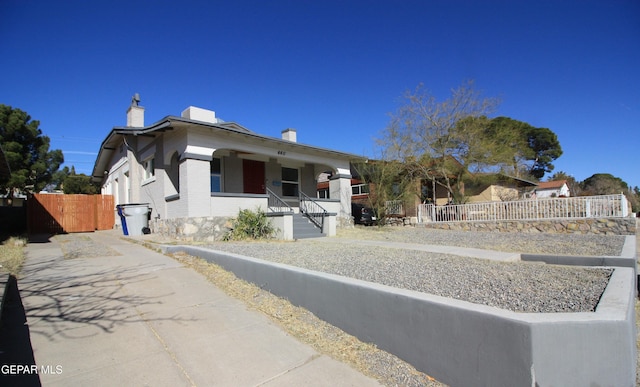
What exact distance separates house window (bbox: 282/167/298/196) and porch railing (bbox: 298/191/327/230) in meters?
0.47

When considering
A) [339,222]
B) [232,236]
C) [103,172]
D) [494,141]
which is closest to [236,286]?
[232,236]

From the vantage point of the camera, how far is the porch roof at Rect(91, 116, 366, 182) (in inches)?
388

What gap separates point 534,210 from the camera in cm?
1404

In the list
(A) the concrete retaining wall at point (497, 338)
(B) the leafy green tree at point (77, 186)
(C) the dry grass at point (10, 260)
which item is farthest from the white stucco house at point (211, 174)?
Result: (B) the leafy green tree at point (77, 186)

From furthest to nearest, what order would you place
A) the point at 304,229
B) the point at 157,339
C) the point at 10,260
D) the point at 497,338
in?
the point at 304,229, the point at 10,260, the point at 157,339, the point at 497,338

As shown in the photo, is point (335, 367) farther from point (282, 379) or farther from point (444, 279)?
point (444, 279)

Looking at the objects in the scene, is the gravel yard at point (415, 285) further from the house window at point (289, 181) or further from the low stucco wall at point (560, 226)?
the house window at point (289, 181)

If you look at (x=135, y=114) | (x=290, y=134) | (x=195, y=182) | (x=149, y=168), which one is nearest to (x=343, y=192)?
(x=290, y=134)

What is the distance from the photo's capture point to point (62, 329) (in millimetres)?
3322

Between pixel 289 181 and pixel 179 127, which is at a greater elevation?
pixel 179 127

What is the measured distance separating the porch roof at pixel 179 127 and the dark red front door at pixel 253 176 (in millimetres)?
1569

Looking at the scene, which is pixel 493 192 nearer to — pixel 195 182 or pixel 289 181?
pixel 289 181

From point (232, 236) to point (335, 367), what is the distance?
7.90 metres

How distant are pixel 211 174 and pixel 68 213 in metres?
7.53
